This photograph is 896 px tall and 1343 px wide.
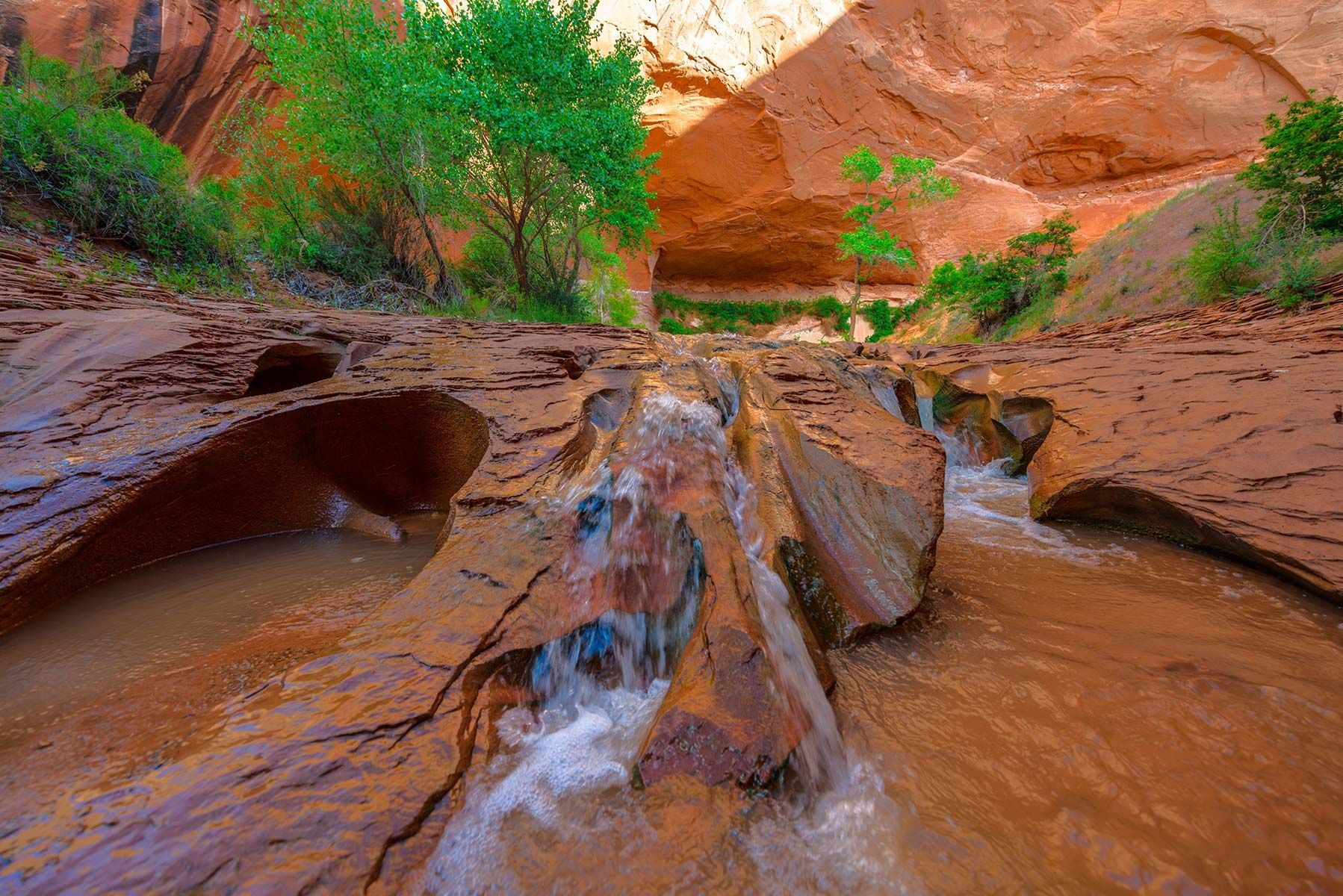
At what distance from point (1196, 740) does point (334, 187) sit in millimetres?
14567

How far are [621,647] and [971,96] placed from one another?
28.0 m

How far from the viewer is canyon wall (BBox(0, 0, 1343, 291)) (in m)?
18.3

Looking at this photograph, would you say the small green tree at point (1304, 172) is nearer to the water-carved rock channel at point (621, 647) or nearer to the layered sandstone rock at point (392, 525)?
the water-carved rock channel at point (621, 647)

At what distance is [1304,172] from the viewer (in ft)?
22.2

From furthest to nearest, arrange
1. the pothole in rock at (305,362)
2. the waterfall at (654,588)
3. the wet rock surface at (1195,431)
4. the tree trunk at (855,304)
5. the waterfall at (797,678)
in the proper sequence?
the tree trunk at (855,304) → the pothole in rock at (305,362) → the wet rock surface at (1195,431) → the waterfall at (654,588) → the waterfall at (797,678)

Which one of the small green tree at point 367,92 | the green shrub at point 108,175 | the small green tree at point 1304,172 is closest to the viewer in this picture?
the green shrub at point 108,175

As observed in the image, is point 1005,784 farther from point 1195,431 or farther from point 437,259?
point 437,259

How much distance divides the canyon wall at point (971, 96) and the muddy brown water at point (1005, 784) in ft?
70.8

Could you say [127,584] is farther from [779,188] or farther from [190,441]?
[779,188]

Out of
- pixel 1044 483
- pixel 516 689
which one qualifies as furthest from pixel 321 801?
pixel 1044 483

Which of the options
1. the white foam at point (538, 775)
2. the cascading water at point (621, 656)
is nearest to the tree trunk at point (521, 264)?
the cascading water at point (621, 656)

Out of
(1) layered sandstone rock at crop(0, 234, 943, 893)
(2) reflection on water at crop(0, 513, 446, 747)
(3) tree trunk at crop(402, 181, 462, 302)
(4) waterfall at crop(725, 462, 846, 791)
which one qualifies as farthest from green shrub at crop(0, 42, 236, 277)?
(4) waterfall at crop(725, 462, 846, 791)

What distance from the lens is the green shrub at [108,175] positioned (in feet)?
19.6

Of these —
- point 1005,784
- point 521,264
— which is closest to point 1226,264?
point 1005,784
